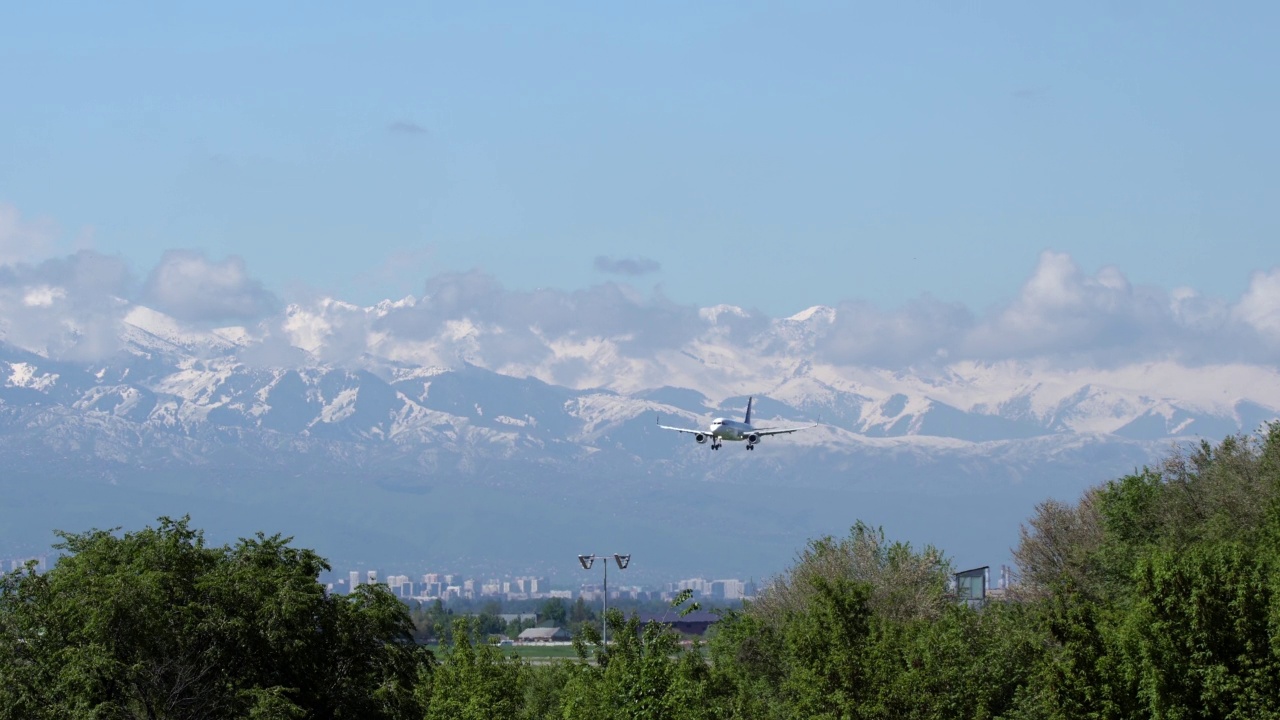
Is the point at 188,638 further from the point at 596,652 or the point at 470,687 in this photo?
the point at 470,687

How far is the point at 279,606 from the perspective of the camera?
226ft

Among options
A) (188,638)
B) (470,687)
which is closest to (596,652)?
(470,687)

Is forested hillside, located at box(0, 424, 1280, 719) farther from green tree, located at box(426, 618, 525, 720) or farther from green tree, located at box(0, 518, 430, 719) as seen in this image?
green tree, located at box(426, 618, 525, 720)

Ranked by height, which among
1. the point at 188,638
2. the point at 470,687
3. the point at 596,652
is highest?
the point at 188,638

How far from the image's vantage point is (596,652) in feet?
265

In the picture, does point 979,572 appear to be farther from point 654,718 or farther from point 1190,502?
point 654,718

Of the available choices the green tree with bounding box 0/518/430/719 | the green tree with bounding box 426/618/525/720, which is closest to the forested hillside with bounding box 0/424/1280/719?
the green tree with bounding box 0/518/430/719

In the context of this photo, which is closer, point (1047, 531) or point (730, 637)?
point (730, 637)

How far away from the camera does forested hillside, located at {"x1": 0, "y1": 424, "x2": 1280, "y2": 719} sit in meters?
67.1

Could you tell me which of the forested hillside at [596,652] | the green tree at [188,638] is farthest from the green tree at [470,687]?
the green tree at [188,638]

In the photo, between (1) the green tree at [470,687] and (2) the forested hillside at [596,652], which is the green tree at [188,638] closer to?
(2) the forested hillside at [596,652]

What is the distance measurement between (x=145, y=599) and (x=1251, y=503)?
191 ft

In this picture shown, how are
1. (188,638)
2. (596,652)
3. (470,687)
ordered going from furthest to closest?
(470,687)
(596,652)
(188,638)

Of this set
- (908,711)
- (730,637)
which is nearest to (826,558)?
(730,637)
